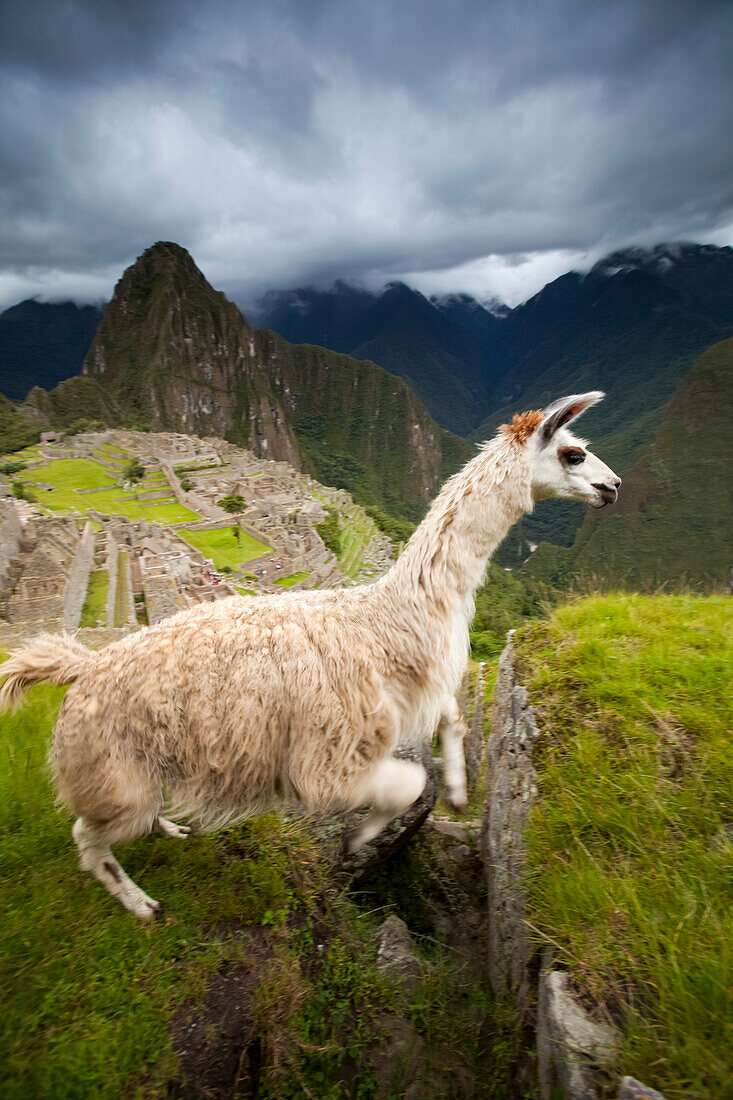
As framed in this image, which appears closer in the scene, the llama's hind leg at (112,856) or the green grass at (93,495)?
the llama's hind leg at (112,856)

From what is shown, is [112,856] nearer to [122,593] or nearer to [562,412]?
[562,412]

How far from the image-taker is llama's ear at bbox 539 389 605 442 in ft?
7.51

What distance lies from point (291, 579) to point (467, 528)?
102ft

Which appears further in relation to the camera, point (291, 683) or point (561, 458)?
point (561, 458)

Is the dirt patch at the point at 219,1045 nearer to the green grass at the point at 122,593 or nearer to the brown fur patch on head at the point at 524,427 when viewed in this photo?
the brown fur patch on head at the point at 524,427

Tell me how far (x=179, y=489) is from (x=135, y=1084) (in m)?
53.4

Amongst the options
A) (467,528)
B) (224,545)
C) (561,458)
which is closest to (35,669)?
(467,528)

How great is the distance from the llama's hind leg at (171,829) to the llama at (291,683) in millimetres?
433

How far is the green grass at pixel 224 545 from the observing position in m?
33.6

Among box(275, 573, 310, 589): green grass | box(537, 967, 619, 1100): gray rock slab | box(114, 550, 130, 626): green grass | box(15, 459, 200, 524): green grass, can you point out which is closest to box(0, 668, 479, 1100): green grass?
box(537, 967, 619, 1100): gray rock slab

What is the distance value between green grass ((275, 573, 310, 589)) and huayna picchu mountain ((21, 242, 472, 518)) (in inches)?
3521

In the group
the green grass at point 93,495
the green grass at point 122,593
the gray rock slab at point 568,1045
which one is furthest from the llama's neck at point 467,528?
the green grass at point 93,495

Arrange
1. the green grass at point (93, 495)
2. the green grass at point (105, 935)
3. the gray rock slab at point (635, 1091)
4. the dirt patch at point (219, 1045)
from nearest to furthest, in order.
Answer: the gray rock slab at point (635, 1091)
the green grass at point (105, 935)
the dirt patch at point (219, 1045)
the green grass at point (93, 495)

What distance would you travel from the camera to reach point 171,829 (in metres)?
2.67
